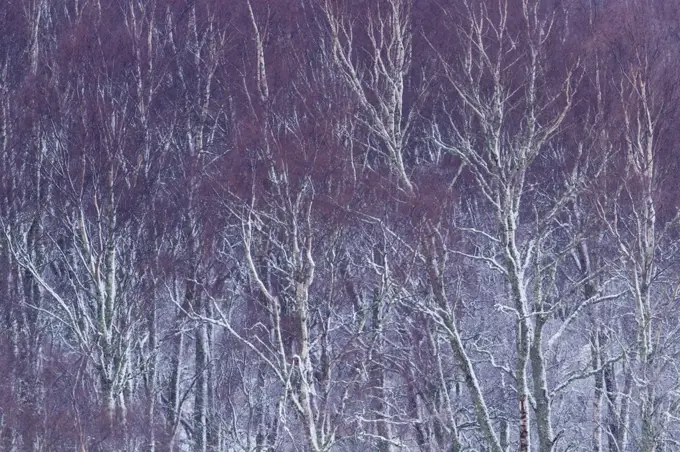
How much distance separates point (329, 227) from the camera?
53.1 feet

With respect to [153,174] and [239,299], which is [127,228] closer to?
[153,174]

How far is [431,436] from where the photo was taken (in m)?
16.4

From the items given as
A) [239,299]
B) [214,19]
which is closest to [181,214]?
[239,299]

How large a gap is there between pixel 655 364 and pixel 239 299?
954cm

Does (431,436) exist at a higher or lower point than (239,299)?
lower

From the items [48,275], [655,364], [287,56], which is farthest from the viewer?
[48,275]

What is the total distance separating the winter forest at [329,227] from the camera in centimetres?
1548

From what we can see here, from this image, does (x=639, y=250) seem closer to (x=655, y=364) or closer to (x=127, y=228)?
(x=655, y=364)

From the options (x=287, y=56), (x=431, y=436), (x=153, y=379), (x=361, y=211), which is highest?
(x=287, y=56)

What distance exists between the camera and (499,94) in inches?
637

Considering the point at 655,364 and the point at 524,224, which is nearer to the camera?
the point at 655,364

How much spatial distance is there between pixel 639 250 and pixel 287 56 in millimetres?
8713

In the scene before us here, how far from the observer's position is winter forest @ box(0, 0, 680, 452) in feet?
50.8

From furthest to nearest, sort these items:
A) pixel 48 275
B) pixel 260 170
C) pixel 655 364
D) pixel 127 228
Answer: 1. pixel 48 275
2. pixel 127 228
3. pixel 260 170
4. pixel 655 364
